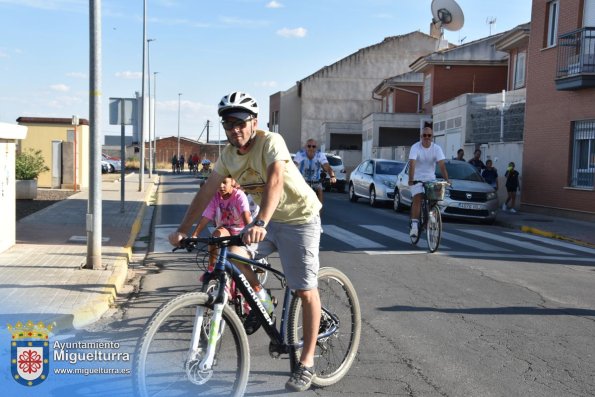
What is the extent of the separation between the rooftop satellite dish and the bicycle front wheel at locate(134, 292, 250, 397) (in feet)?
123

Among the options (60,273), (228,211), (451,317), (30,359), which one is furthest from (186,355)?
(60,273)

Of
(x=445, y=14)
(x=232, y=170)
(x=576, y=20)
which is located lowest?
(x=232, y=170)

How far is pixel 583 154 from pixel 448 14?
868 inches

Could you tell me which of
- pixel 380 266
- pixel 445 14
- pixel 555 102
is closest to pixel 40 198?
pixel 380 266

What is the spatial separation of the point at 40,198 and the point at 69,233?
31.5ft

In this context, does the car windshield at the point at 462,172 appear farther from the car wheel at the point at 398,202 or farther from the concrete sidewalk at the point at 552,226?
the car wheel at the point at 398,202

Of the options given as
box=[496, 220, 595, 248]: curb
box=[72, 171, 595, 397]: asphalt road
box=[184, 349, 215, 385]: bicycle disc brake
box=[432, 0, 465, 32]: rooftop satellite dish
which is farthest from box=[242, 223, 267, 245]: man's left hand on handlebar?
box=[432, 0, 465, 32]: rooftop satellite dish

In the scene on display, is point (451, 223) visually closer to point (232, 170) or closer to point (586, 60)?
point (586, 60)

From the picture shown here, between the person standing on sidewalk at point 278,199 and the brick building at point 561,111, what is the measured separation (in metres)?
15.7

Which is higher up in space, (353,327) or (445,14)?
(445,14)

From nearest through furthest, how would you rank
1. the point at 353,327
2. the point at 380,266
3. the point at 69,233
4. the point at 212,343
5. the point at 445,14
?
the point at 212,343 < the point at 353,327 < the point at 380,266 < the point at 69,233 < the point at 445,14

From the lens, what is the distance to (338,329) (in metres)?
4.83

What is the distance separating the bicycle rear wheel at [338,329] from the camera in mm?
4691

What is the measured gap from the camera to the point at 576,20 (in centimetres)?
1909
